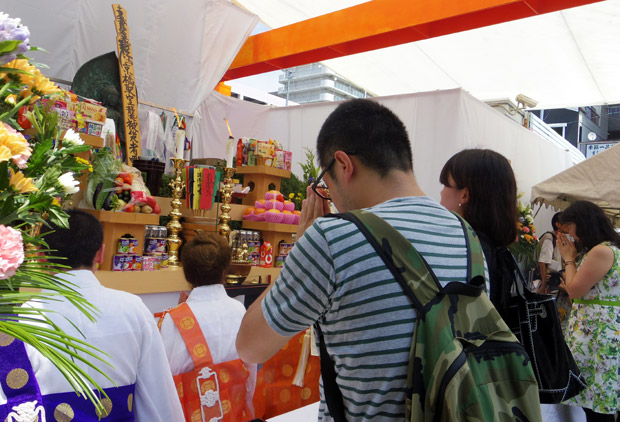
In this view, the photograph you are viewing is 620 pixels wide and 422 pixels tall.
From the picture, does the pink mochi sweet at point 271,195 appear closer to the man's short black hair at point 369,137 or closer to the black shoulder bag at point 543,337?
the black shoulder bag at point 543,337

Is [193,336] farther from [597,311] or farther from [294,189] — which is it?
[294,189]

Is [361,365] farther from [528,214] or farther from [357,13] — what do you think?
[528,214]

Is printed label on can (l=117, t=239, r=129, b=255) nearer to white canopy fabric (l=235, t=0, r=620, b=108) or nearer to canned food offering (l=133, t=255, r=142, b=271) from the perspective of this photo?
canned food offering (l=133, t=255, r=142, b=271)

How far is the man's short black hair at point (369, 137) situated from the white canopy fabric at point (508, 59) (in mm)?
4637

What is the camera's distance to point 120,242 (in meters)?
2.84

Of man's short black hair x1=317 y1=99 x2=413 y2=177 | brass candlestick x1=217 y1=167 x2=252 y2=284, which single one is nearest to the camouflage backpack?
man's short black hair x1=317 y1=99 x2=413 y2=177

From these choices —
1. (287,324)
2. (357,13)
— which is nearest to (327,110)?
(357,13)

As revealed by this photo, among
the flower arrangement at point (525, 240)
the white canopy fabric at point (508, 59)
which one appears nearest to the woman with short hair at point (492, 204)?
the white canopy fabric at point (508, 59)

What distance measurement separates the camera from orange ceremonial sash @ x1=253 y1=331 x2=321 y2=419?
2104 mm

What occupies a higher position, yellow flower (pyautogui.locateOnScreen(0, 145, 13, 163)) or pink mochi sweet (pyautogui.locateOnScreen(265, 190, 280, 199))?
pink mochi sweet (pyautogui.locateOnScreen(265, 190, 280, 199))

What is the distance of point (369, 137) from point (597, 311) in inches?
104

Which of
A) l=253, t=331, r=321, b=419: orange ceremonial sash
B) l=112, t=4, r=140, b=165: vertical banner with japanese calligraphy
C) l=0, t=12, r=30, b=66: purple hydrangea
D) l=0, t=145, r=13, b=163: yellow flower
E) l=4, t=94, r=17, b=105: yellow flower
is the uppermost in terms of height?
l=112, t=4, r=140, b=165: vertical banner with japanese calligraphy

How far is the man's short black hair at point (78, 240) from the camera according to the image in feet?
5.48

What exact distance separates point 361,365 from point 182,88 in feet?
19.2
